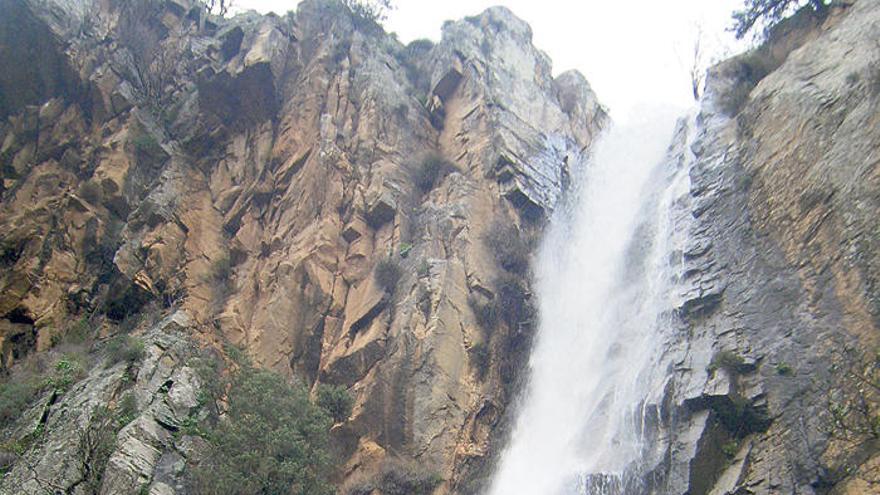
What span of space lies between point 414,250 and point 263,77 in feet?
36.9

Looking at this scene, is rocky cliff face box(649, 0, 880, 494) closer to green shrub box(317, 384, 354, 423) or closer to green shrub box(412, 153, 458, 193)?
green shrub box(317, 384, 354, 423)

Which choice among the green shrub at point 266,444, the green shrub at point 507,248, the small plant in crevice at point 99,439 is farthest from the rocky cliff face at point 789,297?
the small plant in crevice at point 99,439

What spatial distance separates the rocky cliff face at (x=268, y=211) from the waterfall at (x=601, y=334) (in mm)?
1126

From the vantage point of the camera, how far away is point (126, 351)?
724 inches

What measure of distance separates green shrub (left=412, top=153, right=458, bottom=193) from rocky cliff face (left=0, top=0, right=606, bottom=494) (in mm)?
76

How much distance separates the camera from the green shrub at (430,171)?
26062 millimetres

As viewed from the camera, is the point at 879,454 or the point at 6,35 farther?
the point at 6,35

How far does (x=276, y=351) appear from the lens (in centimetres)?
2127

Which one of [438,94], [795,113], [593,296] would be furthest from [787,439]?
[438,94]

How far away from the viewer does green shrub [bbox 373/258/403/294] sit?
22.0 meters

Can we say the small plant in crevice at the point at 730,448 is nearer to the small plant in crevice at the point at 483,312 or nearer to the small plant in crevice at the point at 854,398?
the small plant in crevice at the point at 854,398

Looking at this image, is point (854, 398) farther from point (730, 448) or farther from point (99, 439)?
point (99, 439)

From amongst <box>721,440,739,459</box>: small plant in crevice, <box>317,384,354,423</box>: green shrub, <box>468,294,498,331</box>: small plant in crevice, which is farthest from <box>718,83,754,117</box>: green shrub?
<box>317,384,354,423</box>: green shrub

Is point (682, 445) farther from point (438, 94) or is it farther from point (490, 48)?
point (490, 48)
